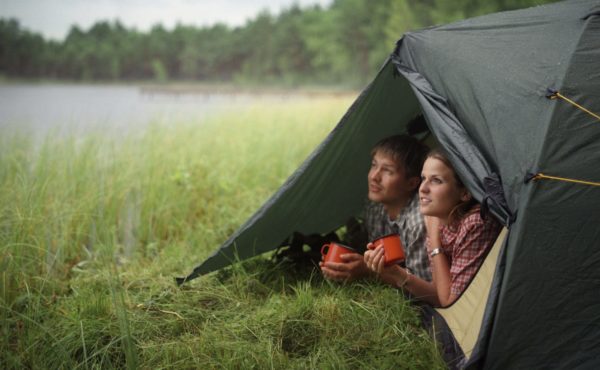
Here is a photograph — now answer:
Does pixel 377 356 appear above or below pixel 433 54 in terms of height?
below

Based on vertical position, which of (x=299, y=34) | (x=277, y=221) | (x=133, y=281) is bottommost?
(x=133, y=281)

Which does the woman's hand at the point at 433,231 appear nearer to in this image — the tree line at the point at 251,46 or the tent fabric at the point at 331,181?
the tent fabric at the point at 331,181

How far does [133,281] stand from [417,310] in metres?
1.65

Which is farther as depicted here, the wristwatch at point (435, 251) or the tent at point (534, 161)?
the wristwatch at point (435, 251)

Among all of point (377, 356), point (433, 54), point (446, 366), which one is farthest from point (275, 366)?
point (433, 54)

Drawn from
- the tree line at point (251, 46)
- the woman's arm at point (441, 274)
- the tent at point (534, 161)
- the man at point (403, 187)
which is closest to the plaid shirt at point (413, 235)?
the man at point (403, 187)

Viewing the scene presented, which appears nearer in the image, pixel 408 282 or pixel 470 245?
pixel 470 245

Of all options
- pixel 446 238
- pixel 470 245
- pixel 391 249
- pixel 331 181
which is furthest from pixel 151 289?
pixel 470 245

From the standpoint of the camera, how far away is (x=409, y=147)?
297 cm

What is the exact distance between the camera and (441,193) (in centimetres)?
244

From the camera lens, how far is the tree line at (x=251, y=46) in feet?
56.1

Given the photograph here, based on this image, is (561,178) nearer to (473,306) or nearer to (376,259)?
(473,306)

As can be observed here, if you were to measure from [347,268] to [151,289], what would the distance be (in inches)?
44.7

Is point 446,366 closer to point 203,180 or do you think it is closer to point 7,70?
point 203,180
